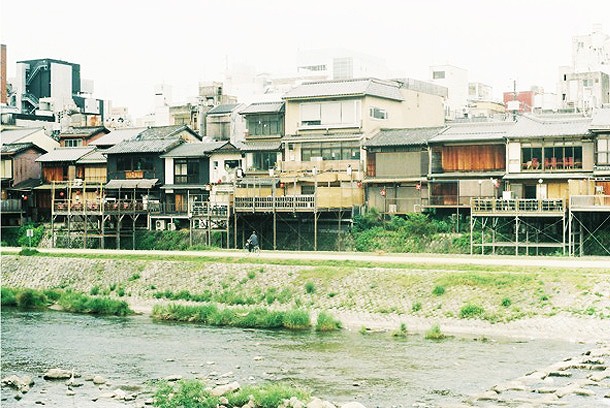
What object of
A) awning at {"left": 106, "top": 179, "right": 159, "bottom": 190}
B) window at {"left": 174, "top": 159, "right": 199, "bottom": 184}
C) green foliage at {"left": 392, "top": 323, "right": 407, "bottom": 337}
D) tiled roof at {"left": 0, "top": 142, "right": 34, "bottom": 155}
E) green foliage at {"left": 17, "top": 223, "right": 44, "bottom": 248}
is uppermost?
tiled roof at {"left": 0, "top": 142, "right": 34, "bottom": 155}

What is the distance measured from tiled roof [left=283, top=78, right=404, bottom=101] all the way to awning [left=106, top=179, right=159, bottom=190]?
497 inches

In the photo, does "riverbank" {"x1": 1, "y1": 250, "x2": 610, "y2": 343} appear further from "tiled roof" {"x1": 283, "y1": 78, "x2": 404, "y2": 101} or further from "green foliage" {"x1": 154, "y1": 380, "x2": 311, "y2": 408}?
"tiled roof" {"x1": 283, "y1": 78, "x2": 404, "y2": 101}

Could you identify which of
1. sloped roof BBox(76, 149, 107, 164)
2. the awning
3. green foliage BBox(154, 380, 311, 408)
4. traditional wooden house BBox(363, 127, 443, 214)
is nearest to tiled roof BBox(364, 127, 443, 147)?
traditional wooden house BBox(363, 127, 443, 214)

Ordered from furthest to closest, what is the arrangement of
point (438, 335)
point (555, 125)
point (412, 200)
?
point (412, 200) < point (555, 125) < point (438, 335)

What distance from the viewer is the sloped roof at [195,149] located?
68.8 meters

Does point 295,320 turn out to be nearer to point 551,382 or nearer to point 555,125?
point 551,382

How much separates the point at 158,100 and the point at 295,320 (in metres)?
61.9

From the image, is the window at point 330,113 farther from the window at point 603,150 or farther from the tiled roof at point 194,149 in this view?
the window at point 603,150

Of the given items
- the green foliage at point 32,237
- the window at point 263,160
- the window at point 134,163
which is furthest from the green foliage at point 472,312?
the green foliage at point 32,237

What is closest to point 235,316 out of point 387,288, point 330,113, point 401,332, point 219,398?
point 387,288

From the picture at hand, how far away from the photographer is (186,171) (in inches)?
2751

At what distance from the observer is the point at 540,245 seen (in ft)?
165

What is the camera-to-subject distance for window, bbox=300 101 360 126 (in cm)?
6425

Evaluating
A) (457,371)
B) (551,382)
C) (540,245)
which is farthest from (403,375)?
(540,245)
